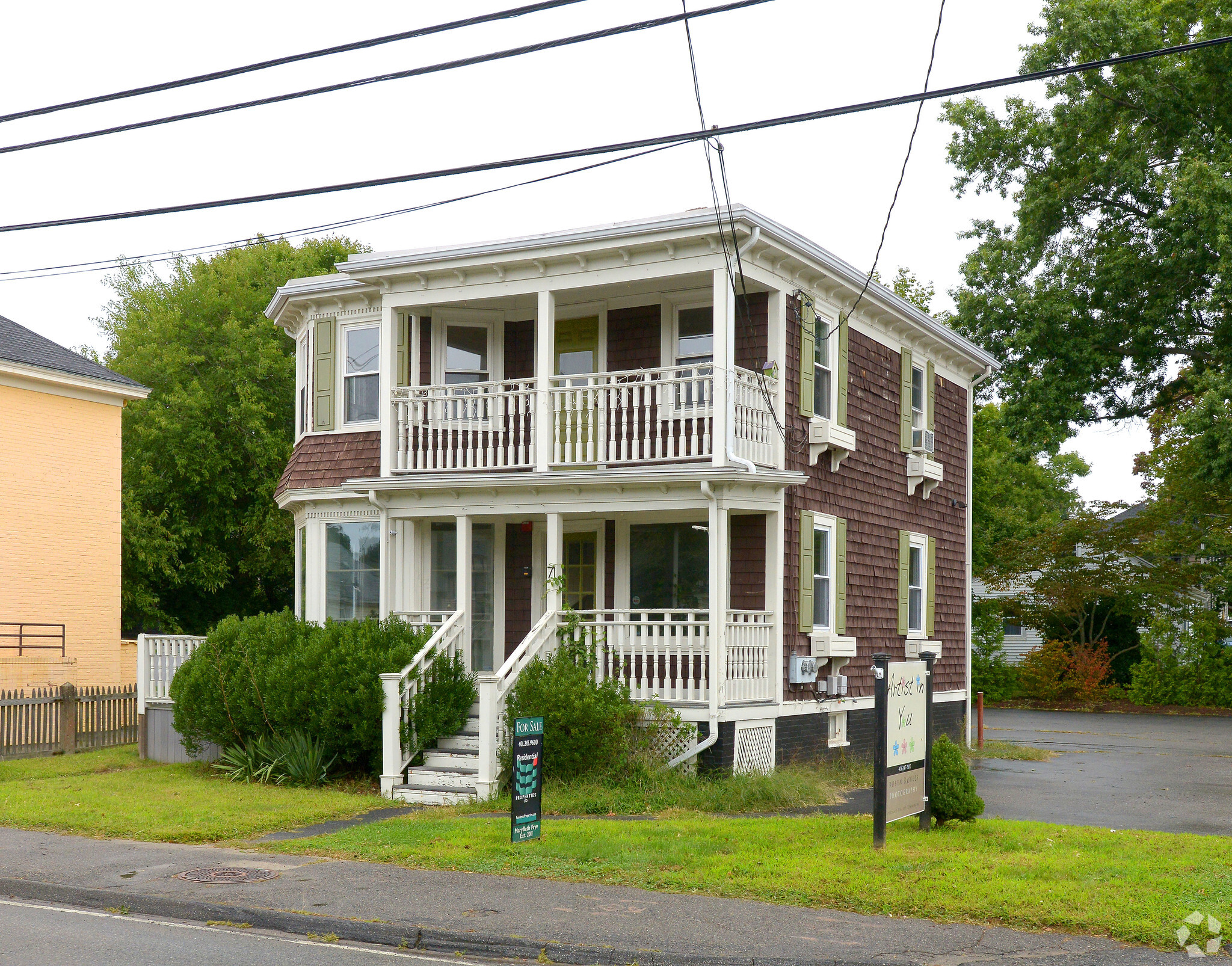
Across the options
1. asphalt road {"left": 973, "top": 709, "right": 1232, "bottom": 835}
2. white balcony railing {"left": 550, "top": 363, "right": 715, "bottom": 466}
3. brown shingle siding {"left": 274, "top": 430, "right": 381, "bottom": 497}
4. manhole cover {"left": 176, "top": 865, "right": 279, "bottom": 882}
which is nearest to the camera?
manhole cover {"left": 176, "top": 865, "right": 279, "bottom": 882}

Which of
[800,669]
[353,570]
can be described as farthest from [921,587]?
[353,570]

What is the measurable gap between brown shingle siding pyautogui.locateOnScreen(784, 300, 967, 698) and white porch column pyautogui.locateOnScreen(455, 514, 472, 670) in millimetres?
4139

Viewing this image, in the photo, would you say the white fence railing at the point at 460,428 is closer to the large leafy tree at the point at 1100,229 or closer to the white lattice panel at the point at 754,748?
the white lattice panel at the point at 754,748

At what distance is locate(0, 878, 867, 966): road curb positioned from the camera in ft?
24.5

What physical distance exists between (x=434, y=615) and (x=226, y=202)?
21.8 feet

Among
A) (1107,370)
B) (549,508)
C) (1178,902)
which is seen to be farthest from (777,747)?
(1107,370)

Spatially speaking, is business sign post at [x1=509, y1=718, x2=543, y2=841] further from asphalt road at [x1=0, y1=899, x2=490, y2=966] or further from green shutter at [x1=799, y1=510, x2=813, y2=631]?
green shutter at [x1=799, y1=510, x2=813, y2=631]

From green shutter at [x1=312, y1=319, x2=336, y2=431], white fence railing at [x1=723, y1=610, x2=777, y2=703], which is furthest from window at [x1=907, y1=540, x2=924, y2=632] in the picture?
green shutter at [x1=312, y1=319, x2=336, y2=431]

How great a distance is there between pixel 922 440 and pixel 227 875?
13.9 metres

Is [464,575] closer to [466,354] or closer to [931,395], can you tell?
[466,354]

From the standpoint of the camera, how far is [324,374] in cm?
1858

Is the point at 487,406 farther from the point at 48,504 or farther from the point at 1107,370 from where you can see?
the point at 1107,370

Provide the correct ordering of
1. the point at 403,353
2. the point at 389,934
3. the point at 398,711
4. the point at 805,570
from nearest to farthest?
the point at 389,934, the point at 398,711, the point at 805,570, the point at 403,353

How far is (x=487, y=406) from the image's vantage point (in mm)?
16688
